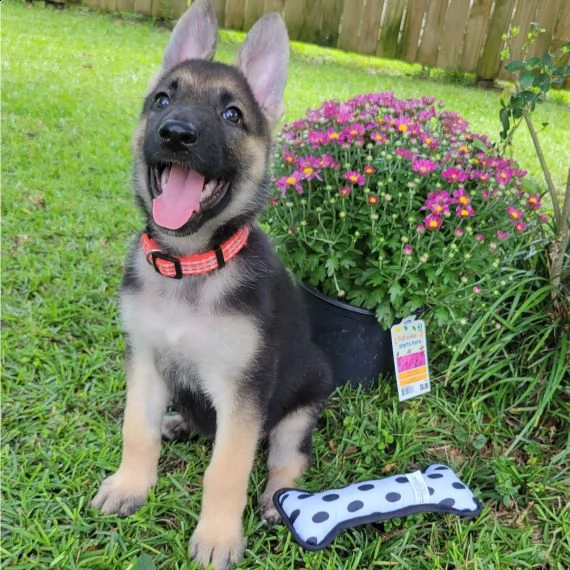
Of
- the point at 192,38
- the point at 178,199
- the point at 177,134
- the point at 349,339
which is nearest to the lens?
the point at 177,134

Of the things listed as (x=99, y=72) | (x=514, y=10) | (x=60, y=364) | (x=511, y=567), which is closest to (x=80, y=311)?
(x=60, y=364)

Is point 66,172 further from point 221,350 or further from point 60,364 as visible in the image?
point 221,350

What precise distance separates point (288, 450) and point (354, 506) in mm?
452

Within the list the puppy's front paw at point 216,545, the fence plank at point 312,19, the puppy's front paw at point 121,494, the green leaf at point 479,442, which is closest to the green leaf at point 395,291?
the green leaf at point 479,442

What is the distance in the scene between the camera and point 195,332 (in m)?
2.33

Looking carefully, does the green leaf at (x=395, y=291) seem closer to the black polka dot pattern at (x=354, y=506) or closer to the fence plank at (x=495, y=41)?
the black polka dot pattern at (x=354, y=506)

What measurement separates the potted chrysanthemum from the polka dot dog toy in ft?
2.84

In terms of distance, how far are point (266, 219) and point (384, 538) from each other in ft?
6.05

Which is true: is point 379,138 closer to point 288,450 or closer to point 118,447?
point 288,450

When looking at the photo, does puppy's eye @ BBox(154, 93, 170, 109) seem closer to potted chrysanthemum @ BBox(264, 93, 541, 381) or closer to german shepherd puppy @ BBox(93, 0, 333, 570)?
german shepherd puppy @ BBox(93, 0, 333, 570)

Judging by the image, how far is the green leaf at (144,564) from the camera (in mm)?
2148

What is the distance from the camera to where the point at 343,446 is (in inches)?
118

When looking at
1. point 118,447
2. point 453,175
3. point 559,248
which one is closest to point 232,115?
point 453,175

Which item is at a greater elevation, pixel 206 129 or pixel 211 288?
pixel 206 129
